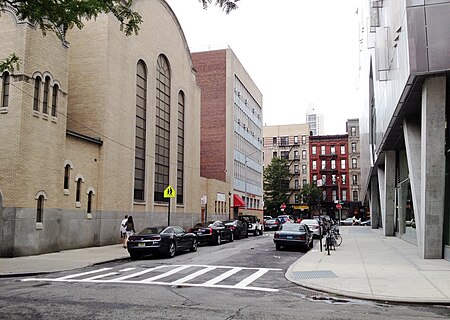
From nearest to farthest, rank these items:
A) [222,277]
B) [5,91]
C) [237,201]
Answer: [222,277] < [5,91] < [237,201]

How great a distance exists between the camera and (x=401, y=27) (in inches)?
655

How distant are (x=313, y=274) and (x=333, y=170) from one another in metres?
76.9

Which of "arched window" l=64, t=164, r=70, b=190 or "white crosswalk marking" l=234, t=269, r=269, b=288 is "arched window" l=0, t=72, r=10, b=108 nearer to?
"arched window" l=64, t=164, r=70, b=190

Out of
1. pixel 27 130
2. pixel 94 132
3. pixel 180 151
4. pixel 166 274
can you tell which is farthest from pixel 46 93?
pixel 180 151

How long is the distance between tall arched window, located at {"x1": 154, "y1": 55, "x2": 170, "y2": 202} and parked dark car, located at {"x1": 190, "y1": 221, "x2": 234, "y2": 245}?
6.47 metres

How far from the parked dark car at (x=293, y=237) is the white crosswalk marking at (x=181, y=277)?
7.37 metres

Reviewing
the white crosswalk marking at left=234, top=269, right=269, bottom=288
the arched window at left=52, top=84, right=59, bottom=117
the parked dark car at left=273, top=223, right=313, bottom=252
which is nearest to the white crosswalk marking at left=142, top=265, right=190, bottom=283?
the white crosswalk marking at left=234, top=269, right=269, bottom=288

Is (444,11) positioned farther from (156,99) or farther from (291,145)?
(291,145)

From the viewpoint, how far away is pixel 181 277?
13.0 m

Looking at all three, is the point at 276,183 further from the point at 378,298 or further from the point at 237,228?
the point at 378,298

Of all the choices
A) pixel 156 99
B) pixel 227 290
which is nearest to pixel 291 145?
pixel 156 99

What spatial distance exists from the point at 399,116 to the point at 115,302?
16260mm

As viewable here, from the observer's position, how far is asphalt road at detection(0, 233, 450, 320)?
8086 mm

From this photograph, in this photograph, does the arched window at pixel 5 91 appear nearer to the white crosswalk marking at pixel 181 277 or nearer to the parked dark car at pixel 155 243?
the parked dark car at pixel 155 243
